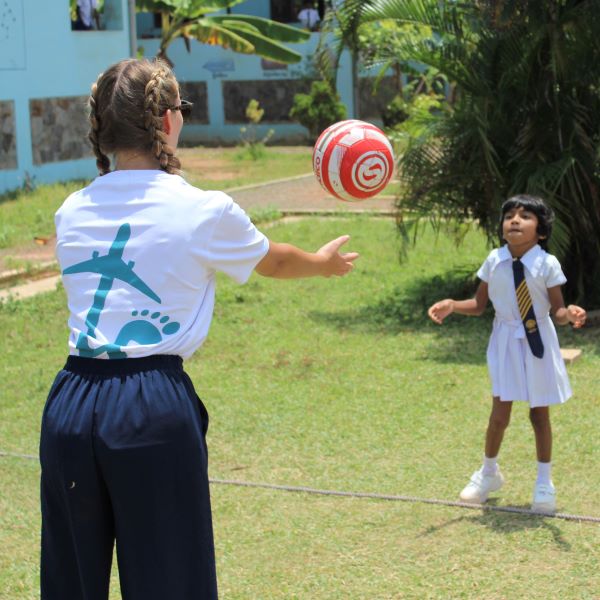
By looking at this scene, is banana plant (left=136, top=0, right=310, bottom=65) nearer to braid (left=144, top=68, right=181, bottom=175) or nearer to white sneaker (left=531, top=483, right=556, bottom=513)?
white sneaker (left=531, top=483, right=556, bottom=513)

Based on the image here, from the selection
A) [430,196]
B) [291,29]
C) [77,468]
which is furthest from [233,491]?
[291,29]

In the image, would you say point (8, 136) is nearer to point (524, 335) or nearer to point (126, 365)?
point (524, 335)

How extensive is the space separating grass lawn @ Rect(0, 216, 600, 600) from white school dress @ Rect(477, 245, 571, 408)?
0.58 meters

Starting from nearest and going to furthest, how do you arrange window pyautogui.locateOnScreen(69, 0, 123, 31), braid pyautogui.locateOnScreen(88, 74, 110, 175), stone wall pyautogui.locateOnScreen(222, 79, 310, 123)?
braid pyautogui.locateOnScreen(88, 74, 110, 175) → window pyautogui.locateOnScreen(69, 0, 123, 31) → stone wall pyautogui.locateOnScreen(222, 79, 310, 123)

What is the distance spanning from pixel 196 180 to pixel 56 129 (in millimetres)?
2782

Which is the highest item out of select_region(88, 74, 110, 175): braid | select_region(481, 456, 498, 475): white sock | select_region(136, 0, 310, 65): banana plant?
select_region(136, 0, 310, 65): banana plant

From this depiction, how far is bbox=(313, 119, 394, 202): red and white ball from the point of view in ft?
17.1

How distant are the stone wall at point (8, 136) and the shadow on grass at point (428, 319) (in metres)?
9.19

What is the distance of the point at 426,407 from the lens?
23.1 feet

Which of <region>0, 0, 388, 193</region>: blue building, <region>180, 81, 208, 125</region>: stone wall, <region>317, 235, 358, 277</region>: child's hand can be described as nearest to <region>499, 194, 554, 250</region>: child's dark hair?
<region>317, 235, 358, 277</region>: child's hand

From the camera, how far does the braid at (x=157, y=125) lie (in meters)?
2.93

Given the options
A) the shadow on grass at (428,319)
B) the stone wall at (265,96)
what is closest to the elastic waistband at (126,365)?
the shadow on grass at (428,319)

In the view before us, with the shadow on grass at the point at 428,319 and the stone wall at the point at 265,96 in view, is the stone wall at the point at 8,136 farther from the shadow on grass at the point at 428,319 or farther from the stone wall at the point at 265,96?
the stone wall at the point at 265,96

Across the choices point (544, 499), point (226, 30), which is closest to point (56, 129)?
point (226, 30)
